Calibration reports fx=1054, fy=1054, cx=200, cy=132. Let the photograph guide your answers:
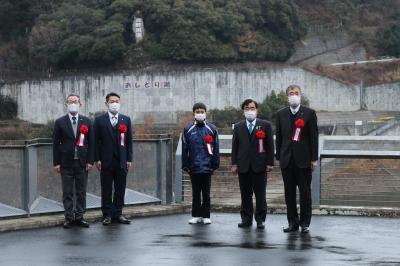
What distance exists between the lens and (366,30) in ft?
283

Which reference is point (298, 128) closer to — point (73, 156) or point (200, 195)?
→ point (200, 195)

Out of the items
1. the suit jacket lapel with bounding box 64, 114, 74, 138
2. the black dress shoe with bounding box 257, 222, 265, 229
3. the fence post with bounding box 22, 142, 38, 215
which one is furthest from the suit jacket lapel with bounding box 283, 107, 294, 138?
the fence post with bounding box 22, 142, 38, 215

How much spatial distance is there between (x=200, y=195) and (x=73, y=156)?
1.84 metres

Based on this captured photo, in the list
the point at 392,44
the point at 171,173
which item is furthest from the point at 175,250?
the point at 392,44

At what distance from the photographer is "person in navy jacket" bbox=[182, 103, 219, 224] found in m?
13.8

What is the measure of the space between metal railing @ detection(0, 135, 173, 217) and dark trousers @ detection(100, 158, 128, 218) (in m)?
0.67

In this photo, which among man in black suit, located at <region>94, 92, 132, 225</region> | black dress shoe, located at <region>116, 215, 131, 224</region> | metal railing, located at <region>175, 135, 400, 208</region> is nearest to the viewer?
black dress shoe, located at <region>116, 215, 131, 224</region>

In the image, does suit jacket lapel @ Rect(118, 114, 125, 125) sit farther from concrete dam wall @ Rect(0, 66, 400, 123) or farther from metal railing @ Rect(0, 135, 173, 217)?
concrete dam wall @ Rect(0, 66, 400, 123)

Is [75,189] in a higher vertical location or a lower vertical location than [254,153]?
lower

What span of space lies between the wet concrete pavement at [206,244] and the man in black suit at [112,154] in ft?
1.36

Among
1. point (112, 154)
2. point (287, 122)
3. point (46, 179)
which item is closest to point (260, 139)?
point (287, 122)

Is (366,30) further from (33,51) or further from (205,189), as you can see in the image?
(205,189)

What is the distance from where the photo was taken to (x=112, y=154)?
13656mm

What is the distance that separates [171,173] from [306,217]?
136 inches
